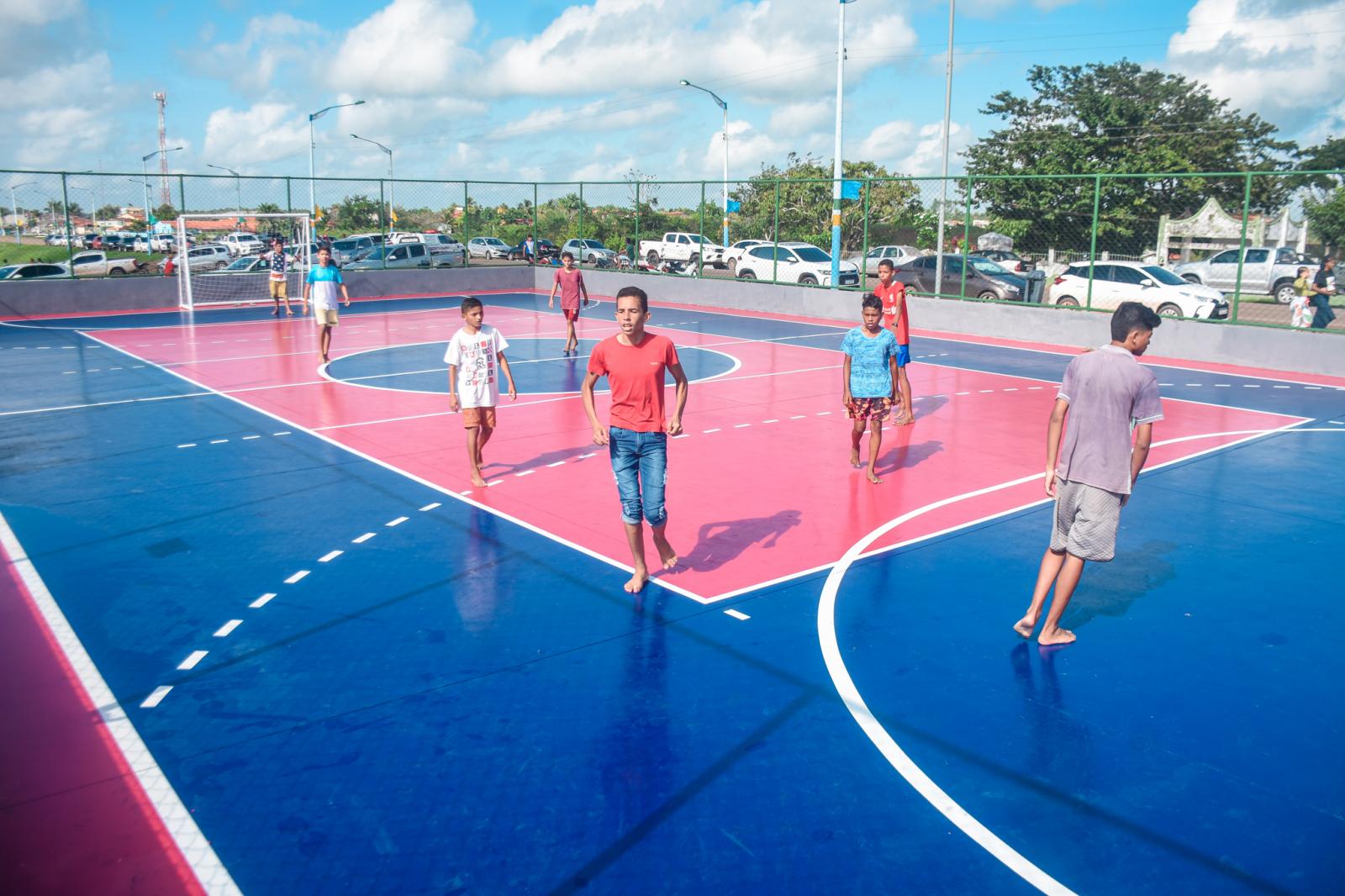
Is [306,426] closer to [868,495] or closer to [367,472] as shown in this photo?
[367,472]

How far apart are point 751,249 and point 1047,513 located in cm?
2579

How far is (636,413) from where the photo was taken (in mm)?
6914

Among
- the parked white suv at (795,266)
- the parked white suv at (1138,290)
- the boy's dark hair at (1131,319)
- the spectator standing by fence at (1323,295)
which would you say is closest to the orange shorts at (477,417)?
the boy's dark hair at (1131,319)

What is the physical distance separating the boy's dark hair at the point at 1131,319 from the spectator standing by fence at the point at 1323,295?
1514cm

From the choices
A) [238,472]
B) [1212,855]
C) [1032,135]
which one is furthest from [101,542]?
[1032,135]

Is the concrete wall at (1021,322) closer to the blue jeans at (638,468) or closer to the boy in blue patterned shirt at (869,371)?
the boy in blue patterned shirt at (869,371)

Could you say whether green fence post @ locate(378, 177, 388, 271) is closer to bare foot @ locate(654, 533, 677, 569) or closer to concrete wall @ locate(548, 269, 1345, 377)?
concrete wall @ locate(548, 269, 1345, 377)

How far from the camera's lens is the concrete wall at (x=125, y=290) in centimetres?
2548

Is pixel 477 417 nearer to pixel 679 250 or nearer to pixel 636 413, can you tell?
pixel 636 413

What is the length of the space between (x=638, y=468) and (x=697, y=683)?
1.78 m

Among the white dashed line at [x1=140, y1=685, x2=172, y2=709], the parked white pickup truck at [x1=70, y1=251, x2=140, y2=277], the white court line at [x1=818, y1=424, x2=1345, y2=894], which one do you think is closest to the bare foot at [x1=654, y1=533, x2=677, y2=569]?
the white court line at [x1=818, y1=424, x2=1345, y2=894]

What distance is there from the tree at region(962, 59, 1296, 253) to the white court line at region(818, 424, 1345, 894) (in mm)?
25705

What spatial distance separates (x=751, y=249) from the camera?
111ft

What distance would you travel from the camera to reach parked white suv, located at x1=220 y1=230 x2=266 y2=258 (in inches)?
1433
